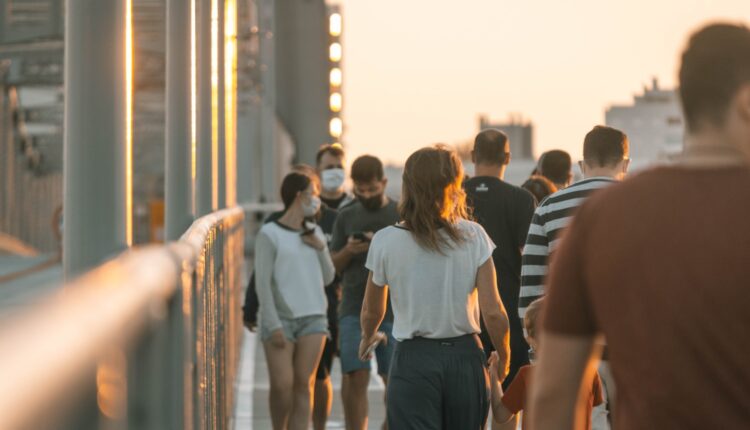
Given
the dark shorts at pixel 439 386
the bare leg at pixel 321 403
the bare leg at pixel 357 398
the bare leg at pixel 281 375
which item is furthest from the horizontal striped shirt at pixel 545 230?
the bare leg at pixel 321 403

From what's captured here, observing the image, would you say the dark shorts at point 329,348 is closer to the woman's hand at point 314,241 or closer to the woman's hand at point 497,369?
the woman's hand at point 314,241

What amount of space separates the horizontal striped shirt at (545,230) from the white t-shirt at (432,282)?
0.74 meters

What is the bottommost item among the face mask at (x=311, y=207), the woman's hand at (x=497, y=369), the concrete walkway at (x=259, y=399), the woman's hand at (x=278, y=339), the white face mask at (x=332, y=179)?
the concrete walkway at (x=259, y=399)

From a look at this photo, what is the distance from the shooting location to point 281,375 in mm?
10336

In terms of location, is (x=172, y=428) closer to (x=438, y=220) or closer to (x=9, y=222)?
(x=438, y=220)

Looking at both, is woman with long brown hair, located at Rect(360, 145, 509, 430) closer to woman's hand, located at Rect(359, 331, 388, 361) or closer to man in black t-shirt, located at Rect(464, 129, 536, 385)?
woman's hand, located at Rect(359, 331, 388, 361)

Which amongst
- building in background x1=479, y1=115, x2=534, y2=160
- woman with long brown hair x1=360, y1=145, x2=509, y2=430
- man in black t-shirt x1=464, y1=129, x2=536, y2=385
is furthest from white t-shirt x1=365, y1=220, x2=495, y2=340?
building in background x1=479, y1=115, x2=534, y2=160

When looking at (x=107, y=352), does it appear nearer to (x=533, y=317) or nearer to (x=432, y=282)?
(x=533, y=317)

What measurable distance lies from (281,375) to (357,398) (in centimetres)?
53

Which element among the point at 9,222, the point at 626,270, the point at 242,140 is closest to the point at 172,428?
the point at 626,270

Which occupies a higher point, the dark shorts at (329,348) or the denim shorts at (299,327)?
the denim shorts at (299,327)

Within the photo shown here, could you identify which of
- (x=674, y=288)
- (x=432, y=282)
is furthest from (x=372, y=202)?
(x=674, y=288)

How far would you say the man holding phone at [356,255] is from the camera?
34.0 ft

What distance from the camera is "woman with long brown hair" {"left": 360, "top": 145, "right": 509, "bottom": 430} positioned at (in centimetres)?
695
